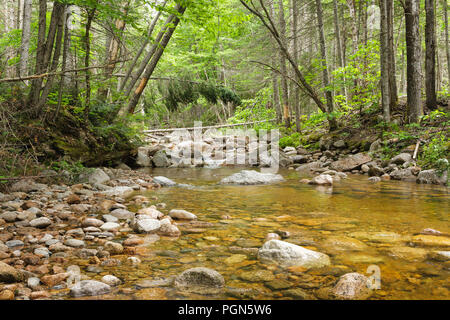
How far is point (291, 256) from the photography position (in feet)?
7.18

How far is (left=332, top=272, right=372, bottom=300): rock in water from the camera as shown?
5.40 ft

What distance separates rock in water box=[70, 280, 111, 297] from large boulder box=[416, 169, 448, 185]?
6.27 meters

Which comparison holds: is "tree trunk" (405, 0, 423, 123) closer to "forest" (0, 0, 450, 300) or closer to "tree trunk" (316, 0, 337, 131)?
"forest" (0, 0, 450, 300)

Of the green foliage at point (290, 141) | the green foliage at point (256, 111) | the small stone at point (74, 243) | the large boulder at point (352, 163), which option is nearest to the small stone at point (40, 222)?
the small stone at point (74, 243)

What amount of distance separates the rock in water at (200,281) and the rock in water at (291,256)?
499 millimetres

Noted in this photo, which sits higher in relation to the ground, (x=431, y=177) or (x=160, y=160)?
(x=160, y=160)

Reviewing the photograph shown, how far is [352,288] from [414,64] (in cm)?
887

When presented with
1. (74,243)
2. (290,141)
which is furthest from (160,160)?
(74,243)

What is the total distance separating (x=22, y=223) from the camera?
9.70 ft

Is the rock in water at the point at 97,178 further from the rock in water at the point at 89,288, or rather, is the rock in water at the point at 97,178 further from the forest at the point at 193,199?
the rock in water at the point at 89,288

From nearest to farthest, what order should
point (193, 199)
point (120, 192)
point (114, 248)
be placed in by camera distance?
point (114, 248) → point (193, 199) → point (120, 192)

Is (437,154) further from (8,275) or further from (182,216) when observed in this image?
(8,275)

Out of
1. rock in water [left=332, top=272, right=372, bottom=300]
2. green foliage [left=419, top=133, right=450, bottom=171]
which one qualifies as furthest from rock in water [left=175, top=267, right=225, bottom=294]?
green foliage [left=419, top=133, right=450, bottom=171]

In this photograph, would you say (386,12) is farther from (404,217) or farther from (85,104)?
(85,104)
